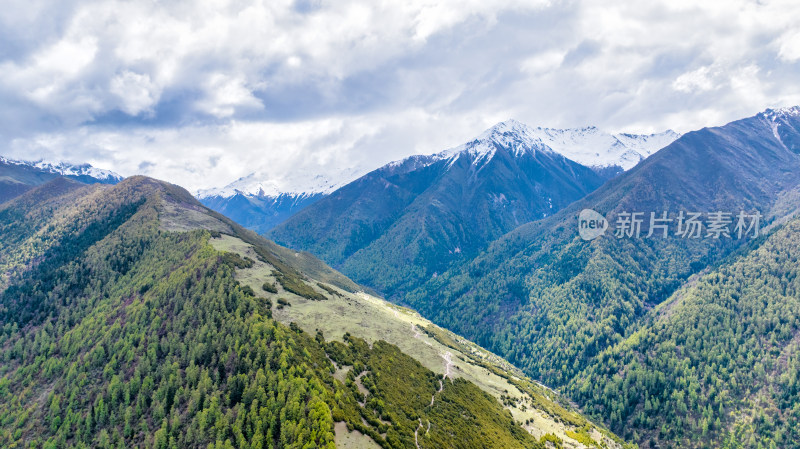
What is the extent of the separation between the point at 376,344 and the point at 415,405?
3156 centimetres

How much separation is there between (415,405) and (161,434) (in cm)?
6394

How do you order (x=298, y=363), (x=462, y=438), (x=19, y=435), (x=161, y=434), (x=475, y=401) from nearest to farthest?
(x=161, y=434)
(x=298, y=363)
(x=462, y=438)
(x=19, y=435)
(x=475, y=401)

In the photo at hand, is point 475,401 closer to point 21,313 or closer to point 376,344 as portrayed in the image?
point 376,344

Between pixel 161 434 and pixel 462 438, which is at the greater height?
pixel 161 434

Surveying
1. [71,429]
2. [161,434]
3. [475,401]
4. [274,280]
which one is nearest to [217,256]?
[274,280]

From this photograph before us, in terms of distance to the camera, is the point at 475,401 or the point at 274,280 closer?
the point at 475,401

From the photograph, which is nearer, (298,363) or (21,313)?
(298,363)

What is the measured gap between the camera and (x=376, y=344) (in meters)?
138

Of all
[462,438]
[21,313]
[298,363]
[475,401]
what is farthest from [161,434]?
[21,313]

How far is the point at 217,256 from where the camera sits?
16000cm

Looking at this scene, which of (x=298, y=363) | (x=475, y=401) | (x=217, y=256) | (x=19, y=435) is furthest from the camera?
(x=217, y=256)

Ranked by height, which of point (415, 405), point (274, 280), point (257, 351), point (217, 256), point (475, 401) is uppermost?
point (217, 256)

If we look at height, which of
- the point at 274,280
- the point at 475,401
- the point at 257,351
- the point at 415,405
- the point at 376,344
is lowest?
the point at 475,401

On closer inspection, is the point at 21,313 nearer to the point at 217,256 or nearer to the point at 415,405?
the point at 217,256
